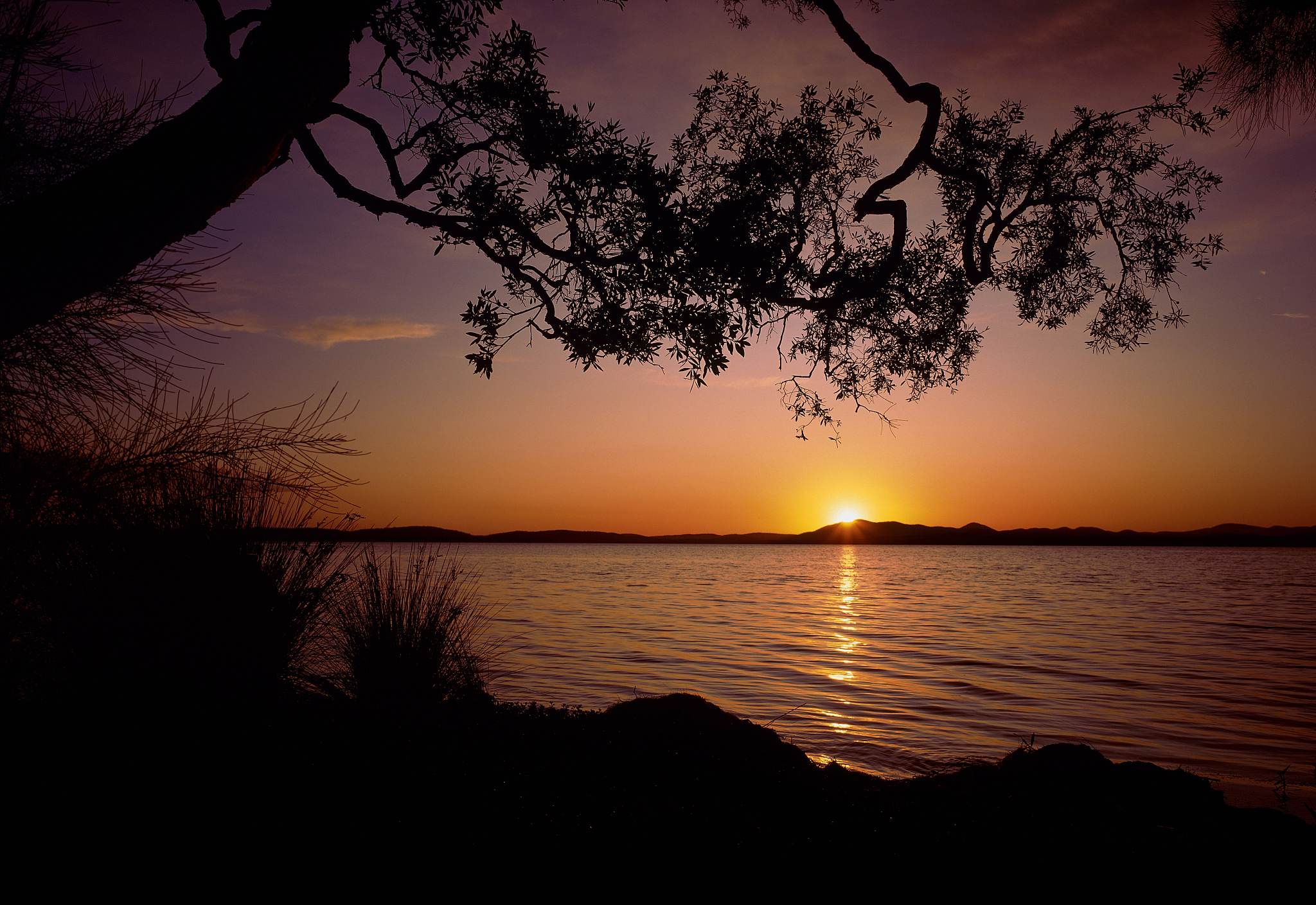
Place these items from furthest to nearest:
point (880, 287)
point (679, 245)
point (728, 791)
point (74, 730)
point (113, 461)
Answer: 1. point (880, 287)
2. point (679, 245)
3. point (113, 461)
4. point (728, 791)
5. point (74, 730)

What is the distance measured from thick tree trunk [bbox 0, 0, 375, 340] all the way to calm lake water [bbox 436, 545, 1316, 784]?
285 inches

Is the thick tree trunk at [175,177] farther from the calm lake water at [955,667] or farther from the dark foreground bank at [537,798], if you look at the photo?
the calm lake water at [955,667]

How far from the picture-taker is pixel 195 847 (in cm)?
279

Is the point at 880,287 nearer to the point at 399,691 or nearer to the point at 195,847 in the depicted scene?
the point at 399,691

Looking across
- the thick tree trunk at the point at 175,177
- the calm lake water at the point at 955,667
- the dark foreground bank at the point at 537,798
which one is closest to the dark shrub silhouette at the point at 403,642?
the dark foreground bank at the point at 537,798

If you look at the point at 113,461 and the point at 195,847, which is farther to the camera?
the point at 113,461

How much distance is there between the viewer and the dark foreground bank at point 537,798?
10.0 feet

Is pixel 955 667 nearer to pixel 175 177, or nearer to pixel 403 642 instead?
pixel 403 642

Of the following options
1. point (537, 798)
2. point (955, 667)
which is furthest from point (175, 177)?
point (955, 667)

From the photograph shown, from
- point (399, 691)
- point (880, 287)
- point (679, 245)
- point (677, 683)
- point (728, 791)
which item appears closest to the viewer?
point (728, 791)

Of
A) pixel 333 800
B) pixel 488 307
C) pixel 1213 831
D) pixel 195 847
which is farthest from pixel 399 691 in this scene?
pixel 1213 831

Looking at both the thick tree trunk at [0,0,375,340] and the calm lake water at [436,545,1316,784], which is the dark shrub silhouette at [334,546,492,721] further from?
the calm lake water at [436,545,1316,784]

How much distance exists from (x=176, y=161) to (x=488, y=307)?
9.44ft

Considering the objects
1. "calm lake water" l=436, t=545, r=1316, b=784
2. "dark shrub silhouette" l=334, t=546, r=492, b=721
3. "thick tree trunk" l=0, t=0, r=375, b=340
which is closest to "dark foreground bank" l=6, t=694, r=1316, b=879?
"dark shrub silhouette" l=334, t=546, r=492, b=721
